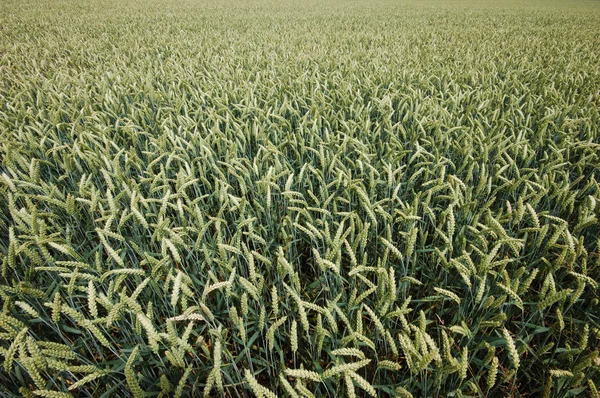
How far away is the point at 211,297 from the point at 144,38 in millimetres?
8571

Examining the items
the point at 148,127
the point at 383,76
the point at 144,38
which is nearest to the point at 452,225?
the point at 148,127

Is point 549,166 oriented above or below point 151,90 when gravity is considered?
below

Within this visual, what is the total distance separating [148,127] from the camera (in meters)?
2.81

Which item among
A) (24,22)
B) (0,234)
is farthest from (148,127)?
(24,22)

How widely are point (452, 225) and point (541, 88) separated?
362cm

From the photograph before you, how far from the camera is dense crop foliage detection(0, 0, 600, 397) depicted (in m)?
1.18

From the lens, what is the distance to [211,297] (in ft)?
6.04

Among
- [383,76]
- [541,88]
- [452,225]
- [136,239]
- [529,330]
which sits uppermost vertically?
[383,76]

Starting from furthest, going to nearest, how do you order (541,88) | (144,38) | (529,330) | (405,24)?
(405,24) < (144,38) < (541,88) < (529,330)

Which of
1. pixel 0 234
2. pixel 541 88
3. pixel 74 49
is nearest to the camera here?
pixel 0 234

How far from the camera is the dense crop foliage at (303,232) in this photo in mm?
1177

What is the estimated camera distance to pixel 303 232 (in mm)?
2092

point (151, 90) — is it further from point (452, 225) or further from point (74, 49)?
point (74, 49)

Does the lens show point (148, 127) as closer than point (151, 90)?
Yes
